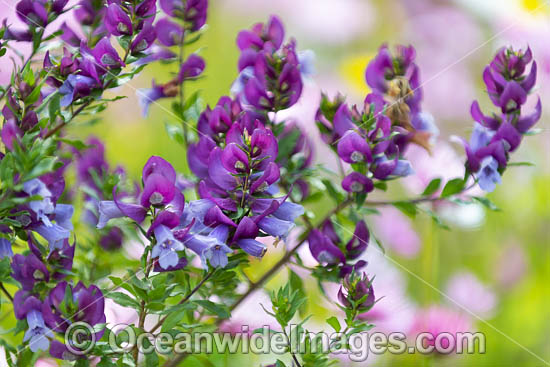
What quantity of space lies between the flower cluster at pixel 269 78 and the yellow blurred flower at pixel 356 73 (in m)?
0.90

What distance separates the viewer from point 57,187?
1.73 ft

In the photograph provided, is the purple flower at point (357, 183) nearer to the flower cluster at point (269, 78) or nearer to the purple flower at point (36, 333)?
the flower cluster at point (269, 78)

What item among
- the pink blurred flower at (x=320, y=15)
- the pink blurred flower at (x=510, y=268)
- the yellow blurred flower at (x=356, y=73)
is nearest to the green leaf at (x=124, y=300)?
the pink blurred flower at (x=510, y=268)

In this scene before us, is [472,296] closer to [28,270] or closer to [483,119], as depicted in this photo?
[483,119]

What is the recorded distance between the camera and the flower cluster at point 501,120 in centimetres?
59

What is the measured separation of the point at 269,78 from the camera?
59 centimetres

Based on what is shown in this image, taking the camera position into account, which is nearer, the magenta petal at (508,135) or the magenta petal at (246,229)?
the magenta petal at (246,229)

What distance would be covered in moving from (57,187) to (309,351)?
8.4 inches

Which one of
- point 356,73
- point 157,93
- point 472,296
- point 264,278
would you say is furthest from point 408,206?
point 356,73

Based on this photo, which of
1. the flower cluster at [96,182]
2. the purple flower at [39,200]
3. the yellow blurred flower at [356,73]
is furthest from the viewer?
the yellow blurred flower at [356,73]

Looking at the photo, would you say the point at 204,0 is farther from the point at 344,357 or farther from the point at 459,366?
the point at 459,366

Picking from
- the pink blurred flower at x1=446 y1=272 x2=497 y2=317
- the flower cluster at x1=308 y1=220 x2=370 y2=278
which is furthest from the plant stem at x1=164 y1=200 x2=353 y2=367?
the pink blurred flower at x1=446 y1=272 x2=497 y2=317

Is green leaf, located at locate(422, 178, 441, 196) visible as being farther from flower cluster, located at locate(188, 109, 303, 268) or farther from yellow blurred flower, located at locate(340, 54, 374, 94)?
yellow blurred flower, located at locate(340, 54, 374, 94)

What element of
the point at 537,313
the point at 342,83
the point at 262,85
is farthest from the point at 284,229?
the point at 342,83
